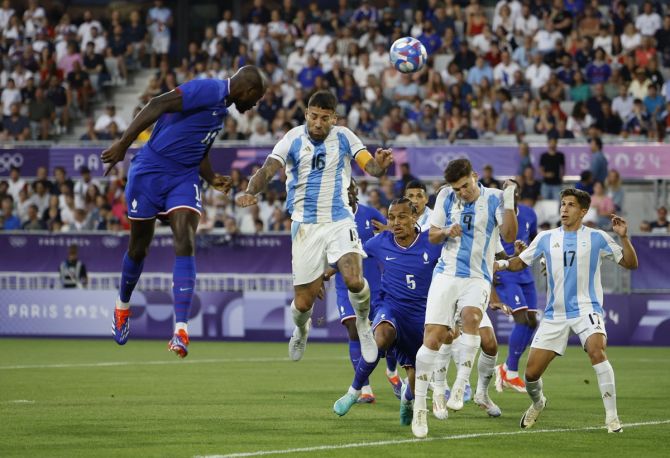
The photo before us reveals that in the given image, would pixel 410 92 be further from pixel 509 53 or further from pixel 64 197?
pixel 64 197

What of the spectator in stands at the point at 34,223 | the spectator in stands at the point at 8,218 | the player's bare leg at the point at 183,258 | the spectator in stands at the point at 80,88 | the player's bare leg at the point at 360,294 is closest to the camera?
the player's bare leg at the point at 183,258

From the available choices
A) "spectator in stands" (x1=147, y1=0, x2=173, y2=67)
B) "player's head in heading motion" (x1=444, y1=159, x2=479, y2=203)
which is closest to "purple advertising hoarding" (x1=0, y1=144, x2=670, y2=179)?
"spectator in stands" (x1=147, y1=0, x2=173, y2=67)

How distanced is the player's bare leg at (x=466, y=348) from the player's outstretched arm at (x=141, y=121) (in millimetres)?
3169

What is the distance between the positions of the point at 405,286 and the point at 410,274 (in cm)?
13

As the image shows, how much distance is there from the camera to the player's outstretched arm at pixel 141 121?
35.6 feet

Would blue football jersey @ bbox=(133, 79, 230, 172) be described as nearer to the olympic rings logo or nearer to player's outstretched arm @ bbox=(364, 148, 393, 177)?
player's outstretched arm @ bbox=(364, 148, 393, 177)

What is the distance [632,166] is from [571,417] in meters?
13.6

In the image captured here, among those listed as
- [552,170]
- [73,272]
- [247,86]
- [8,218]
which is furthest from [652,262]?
[247,86]

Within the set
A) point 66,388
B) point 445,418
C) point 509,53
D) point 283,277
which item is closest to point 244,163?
point 283,277

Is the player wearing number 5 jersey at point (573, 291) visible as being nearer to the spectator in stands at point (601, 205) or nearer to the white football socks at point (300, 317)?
the white football socks at point (300, 317)

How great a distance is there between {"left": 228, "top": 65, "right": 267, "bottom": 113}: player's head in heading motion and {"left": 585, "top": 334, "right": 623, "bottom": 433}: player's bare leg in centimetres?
373

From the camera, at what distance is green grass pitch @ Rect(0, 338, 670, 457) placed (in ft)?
31.8

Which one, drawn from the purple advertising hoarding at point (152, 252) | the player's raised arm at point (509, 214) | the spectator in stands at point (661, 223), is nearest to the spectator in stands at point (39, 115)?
the purple advertising hoarding at point (152, 252)

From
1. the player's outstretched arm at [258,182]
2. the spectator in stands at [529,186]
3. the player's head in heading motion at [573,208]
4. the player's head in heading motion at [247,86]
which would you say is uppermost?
the player's head in heading motion at [247,86]
